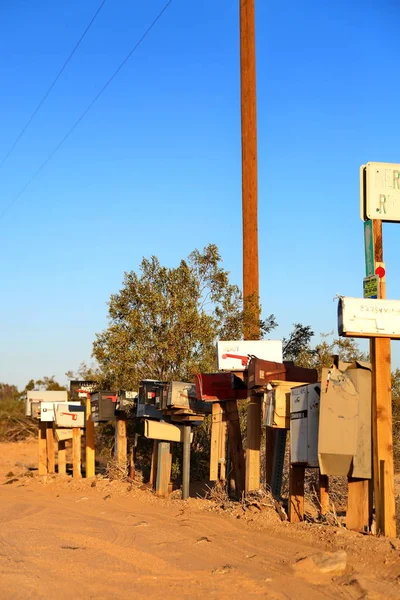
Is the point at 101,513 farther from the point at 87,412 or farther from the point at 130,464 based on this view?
Result: the point at 87,412

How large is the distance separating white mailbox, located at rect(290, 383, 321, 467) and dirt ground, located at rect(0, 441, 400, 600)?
609 mm

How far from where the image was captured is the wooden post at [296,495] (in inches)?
285

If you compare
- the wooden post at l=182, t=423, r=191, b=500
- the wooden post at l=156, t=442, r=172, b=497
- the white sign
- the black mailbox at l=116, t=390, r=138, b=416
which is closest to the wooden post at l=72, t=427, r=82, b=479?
the black mailbox at l=116, t=390, r=138, b=416

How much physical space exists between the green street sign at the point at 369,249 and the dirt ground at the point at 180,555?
2275mm

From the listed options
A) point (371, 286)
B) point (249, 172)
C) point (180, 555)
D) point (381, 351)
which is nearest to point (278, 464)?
point (381, 351)

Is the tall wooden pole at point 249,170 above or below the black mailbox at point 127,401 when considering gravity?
above

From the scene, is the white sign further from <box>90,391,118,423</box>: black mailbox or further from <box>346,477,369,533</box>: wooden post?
<box>90,391,118,423</box>: black mailbox

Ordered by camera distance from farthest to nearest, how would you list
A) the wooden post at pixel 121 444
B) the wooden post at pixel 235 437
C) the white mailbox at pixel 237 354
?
the wooden post at pixel 121 444 → the wooden post at pixel 235 437 → the white mailbox at pixel 237 354

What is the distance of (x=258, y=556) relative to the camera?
5918 millimetres

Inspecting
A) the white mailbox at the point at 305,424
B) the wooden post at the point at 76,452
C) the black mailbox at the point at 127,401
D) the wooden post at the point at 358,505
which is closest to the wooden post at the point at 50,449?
the wooden post at the point at 76,452

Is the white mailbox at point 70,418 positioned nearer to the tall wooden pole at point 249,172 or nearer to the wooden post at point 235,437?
the tall wooden pole at point 249,172

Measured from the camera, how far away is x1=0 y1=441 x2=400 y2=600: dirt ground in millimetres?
5148

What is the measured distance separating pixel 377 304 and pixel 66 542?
354 cm

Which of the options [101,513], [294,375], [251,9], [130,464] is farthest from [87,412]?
[251,9]
